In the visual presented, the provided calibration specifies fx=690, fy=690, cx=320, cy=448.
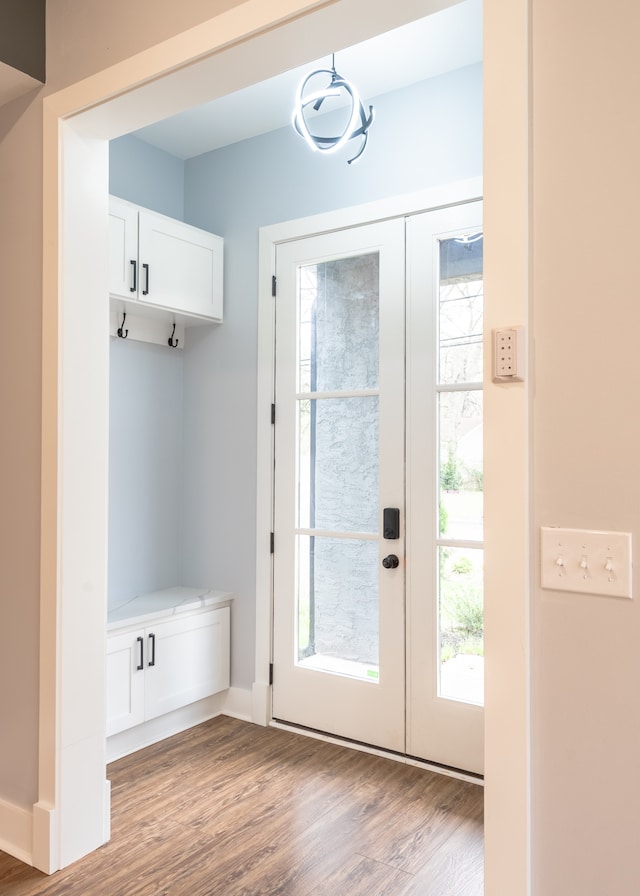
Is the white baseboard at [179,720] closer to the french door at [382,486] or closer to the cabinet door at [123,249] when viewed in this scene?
the french door at [382,486]

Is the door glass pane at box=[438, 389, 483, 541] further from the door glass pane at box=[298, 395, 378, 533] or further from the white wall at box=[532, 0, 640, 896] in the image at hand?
the white wall at box=[532, 0, 640, 896]

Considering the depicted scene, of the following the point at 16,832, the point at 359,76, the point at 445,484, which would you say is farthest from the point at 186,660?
the point at 359,76

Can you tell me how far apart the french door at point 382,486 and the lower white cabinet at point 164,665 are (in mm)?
301

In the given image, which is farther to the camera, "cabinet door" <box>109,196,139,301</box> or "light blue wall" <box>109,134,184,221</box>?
"light blue wall" <box>109,134,184,221</box>

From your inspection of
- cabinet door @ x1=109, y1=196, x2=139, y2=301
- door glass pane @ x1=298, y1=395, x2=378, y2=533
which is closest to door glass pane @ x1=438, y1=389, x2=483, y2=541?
door glass pane @ x1=298, y1=395, x2=378, y2=533

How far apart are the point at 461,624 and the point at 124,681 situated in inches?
55.5

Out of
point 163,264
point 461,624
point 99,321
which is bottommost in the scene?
point 461,624

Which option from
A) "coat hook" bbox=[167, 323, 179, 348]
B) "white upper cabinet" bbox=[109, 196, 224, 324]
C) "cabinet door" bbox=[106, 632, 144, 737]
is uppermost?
"white upper cabinet" bbox=[109, 196, 224, 324]

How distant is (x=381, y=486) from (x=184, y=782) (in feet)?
4.62

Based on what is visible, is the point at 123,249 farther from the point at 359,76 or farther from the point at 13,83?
the point at 359,76

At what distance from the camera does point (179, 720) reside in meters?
3.19

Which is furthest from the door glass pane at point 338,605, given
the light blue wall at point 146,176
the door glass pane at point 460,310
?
the light blue wall at point 146,176

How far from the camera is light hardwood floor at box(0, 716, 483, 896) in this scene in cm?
203

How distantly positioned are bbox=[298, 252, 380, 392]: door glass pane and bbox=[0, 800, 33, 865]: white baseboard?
1.96 metres
